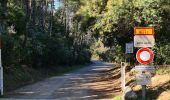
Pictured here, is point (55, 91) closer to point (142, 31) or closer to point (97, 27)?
point (97, 27)

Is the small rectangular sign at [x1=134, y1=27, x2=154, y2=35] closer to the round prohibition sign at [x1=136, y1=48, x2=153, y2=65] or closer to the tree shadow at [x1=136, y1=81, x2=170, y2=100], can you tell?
the round prohibition sign at [x1=136, y1=48, x2=153, y2=65]

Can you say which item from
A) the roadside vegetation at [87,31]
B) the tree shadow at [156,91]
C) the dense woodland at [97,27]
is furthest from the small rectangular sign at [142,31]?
the dense woodland at [97,27]

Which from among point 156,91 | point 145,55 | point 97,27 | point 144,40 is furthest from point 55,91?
point 145,55

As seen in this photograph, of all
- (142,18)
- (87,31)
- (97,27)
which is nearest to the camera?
(142,18)

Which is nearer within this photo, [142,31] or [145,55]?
[145,55]

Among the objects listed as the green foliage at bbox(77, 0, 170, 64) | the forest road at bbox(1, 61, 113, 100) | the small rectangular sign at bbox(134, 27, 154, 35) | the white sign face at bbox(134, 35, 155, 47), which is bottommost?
the forest road at bbox(1, 61, 113, 100)

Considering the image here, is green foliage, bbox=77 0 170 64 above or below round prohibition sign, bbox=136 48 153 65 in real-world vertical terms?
above

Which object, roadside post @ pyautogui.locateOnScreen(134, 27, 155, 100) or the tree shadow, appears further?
the tree shadow

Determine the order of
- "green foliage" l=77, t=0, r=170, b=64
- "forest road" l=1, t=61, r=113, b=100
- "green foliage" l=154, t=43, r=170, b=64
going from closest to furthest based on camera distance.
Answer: "forest road" l=1, t=61, r=113, b=100
"green foliage" l=77, t=0, r=170, b=64
"green foliage" l=154, t=43, r=170, b=64

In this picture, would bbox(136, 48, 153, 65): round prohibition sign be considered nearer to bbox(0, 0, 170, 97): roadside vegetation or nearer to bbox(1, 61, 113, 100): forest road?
bbox(1, 61, 113, 100): forest road

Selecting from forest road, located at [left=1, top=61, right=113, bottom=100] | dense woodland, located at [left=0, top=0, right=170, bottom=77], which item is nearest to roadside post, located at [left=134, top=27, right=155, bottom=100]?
forest road, located at [left=1, top=61, right=113, bottom=100]

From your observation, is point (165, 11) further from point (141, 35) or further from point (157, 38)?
point (141, 35)

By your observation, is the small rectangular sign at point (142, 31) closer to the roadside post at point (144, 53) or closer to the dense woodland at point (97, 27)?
the roadside post at point (144, 53)

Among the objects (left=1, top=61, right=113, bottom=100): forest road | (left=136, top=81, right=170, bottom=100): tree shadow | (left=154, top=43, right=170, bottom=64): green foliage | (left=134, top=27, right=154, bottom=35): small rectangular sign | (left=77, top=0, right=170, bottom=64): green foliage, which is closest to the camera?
(left=134, top=27, right=154, bottom=35): small rectangular sign
